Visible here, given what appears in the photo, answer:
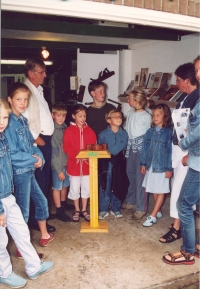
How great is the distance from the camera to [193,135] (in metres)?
2.85

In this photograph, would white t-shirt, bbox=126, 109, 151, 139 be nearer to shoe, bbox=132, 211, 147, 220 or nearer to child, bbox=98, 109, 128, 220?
child, bbox=98, 109, 128, 220

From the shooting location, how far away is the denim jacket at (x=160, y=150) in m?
3.95

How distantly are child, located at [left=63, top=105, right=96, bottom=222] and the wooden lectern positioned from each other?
0.73 feet

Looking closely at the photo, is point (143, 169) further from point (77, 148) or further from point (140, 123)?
point (77, 148)

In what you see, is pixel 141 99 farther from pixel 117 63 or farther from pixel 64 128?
pixel 117 63

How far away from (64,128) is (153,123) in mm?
1167

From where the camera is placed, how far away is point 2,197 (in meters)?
2.64

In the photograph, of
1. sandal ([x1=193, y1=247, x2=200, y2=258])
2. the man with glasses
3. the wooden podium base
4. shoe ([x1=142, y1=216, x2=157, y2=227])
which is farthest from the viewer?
shoe ([x1=142, y1=216, x2=157, y2=227])

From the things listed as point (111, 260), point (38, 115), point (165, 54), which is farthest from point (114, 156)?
point (165, 54)

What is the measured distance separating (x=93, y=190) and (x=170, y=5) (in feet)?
7.29

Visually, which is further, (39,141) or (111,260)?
(39,141)

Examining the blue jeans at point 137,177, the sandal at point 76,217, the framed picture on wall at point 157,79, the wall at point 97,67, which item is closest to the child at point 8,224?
the sandal at point 76,217

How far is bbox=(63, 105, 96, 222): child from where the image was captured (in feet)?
13.6

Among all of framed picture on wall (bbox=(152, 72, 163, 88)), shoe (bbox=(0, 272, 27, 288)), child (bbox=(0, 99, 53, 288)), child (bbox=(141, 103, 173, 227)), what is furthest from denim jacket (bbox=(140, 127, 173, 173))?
framed picture on wall (bbox=(152, 72, 163, 88))
